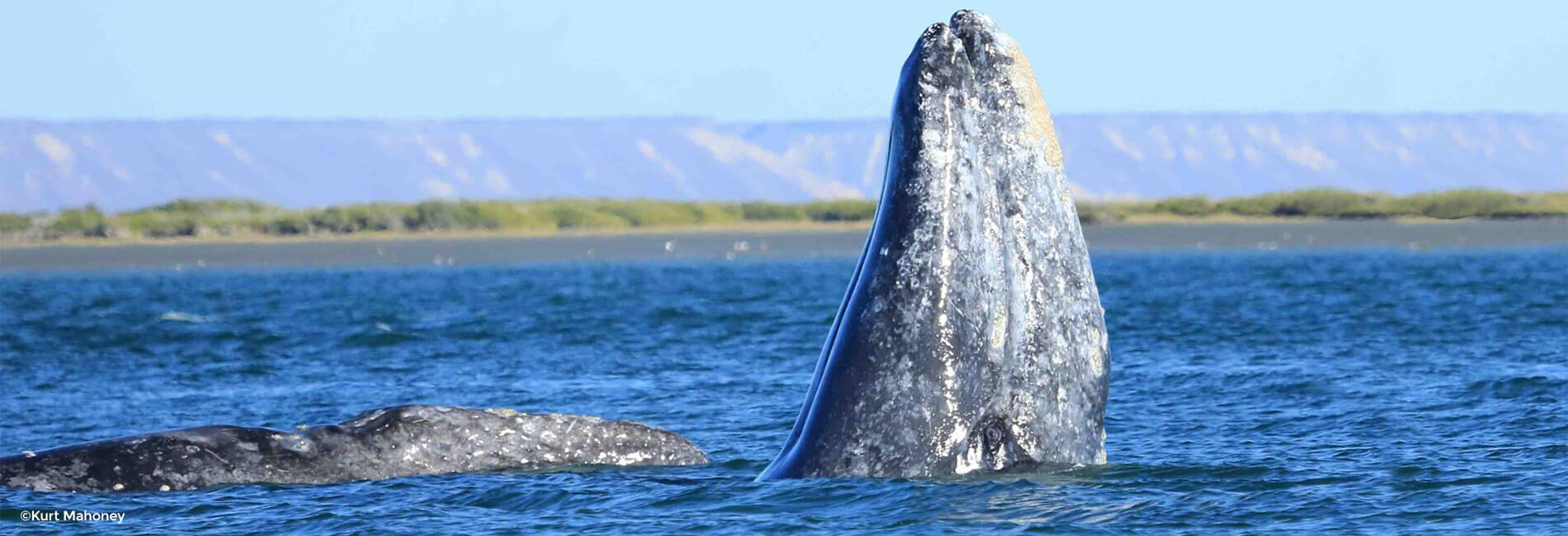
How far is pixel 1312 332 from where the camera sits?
22141mm

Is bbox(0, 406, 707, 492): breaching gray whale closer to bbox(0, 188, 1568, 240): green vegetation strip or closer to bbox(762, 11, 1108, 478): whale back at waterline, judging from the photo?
bbox(762, 11, 1108, 478): whale back at waterline

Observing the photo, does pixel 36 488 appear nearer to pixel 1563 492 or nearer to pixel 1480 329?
pixel 1563 492

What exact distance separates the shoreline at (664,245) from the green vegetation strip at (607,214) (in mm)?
2139

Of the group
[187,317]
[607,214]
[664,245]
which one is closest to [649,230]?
[607,214]

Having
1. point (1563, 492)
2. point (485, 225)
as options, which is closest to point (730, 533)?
point (1563, 492)

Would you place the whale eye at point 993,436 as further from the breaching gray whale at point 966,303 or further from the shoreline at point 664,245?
the shoreline at point 664,245

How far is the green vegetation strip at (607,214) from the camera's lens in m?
72.4

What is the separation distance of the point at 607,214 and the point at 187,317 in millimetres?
49777

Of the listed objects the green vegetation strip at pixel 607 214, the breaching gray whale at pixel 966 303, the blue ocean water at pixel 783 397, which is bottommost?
the blue ocean water at pixel 783 397

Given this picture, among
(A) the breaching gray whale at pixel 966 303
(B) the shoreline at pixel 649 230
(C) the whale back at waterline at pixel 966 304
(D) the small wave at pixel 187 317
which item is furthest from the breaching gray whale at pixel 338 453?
(B) the shoreline at pixel 649 230

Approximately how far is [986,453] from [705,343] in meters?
14.0

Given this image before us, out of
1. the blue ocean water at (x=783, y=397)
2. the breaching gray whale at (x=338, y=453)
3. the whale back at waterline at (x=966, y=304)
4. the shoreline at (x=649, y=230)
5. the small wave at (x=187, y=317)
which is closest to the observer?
the whale back at waterline at (x=966, y=304)

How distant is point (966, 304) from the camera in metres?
7.70

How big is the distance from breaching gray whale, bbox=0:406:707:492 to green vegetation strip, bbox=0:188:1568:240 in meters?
60.8
